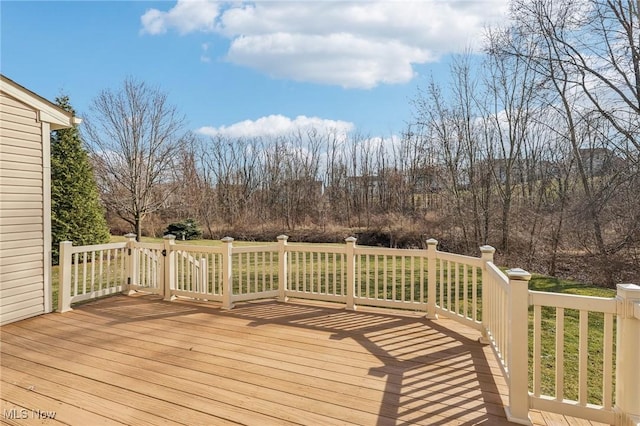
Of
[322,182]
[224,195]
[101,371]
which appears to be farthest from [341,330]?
[224,195]

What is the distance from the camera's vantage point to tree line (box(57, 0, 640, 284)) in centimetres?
755

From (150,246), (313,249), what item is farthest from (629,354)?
(150,246)

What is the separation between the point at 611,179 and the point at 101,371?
9.48 m

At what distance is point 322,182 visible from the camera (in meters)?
16.8

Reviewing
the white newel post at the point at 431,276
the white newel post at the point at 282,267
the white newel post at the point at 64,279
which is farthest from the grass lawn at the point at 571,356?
the white newel post at the point at 64,279

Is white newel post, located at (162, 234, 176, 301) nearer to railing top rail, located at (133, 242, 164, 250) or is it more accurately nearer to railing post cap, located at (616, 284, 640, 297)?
railing top rail, located at (133, 242, 164, 250)

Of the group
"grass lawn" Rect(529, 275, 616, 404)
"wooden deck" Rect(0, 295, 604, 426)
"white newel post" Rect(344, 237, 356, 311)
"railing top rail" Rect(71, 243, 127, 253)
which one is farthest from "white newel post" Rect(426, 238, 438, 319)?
"railing top rail" Rect(71, 243, 127, 253)

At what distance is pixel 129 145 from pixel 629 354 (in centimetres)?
1208

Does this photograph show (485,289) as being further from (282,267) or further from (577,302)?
(282,267)

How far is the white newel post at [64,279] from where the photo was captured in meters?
4.69

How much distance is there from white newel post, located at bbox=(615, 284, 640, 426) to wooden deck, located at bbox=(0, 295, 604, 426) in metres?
0.39

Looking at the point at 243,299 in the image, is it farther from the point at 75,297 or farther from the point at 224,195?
the point at 224,195

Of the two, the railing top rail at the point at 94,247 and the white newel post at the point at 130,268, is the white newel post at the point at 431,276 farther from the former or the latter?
the railing top rail at the point at 94,247

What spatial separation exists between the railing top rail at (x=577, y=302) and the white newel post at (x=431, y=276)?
1859 millimetres
